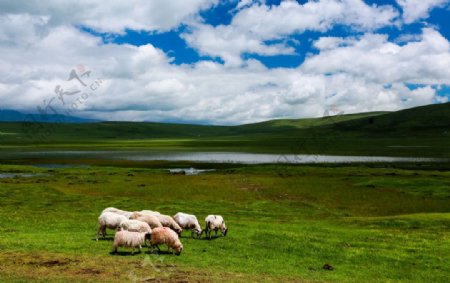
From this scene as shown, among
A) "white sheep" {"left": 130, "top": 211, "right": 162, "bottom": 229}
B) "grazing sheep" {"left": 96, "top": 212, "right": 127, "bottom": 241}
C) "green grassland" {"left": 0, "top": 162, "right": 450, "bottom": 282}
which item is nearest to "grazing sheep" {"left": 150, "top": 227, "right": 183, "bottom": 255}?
"green grassland" {"left": 0, "top": 162, "right": 450, "bottom": 282}

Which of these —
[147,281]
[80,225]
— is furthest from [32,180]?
[147,281]

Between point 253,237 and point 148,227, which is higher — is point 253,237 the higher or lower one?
the lower one

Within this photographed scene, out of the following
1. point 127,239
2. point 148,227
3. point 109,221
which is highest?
point 148,227

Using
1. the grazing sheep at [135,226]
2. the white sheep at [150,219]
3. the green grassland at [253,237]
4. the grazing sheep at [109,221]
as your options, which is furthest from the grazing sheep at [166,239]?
the grazing sheep at [109,221]

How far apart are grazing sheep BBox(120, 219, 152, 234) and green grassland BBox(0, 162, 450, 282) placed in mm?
1386

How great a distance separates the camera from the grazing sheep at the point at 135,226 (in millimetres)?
21062

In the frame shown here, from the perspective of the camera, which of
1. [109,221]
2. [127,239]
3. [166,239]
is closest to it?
[127,239]

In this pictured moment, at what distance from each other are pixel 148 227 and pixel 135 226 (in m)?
0.69

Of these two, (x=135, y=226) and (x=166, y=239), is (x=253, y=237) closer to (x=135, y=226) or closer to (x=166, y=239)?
(x=166, y=239)

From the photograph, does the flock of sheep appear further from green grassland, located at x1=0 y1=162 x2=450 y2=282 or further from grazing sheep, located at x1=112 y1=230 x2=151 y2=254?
green grassland, located at x1=0 y1=162 x2=450 y2=282

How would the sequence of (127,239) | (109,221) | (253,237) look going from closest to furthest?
(127,239) → (109,221) → (253,237)

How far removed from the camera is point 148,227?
21203 millimetres

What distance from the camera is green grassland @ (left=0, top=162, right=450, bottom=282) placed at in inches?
669

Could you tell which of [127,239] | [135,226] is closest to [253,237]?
[135,226]
